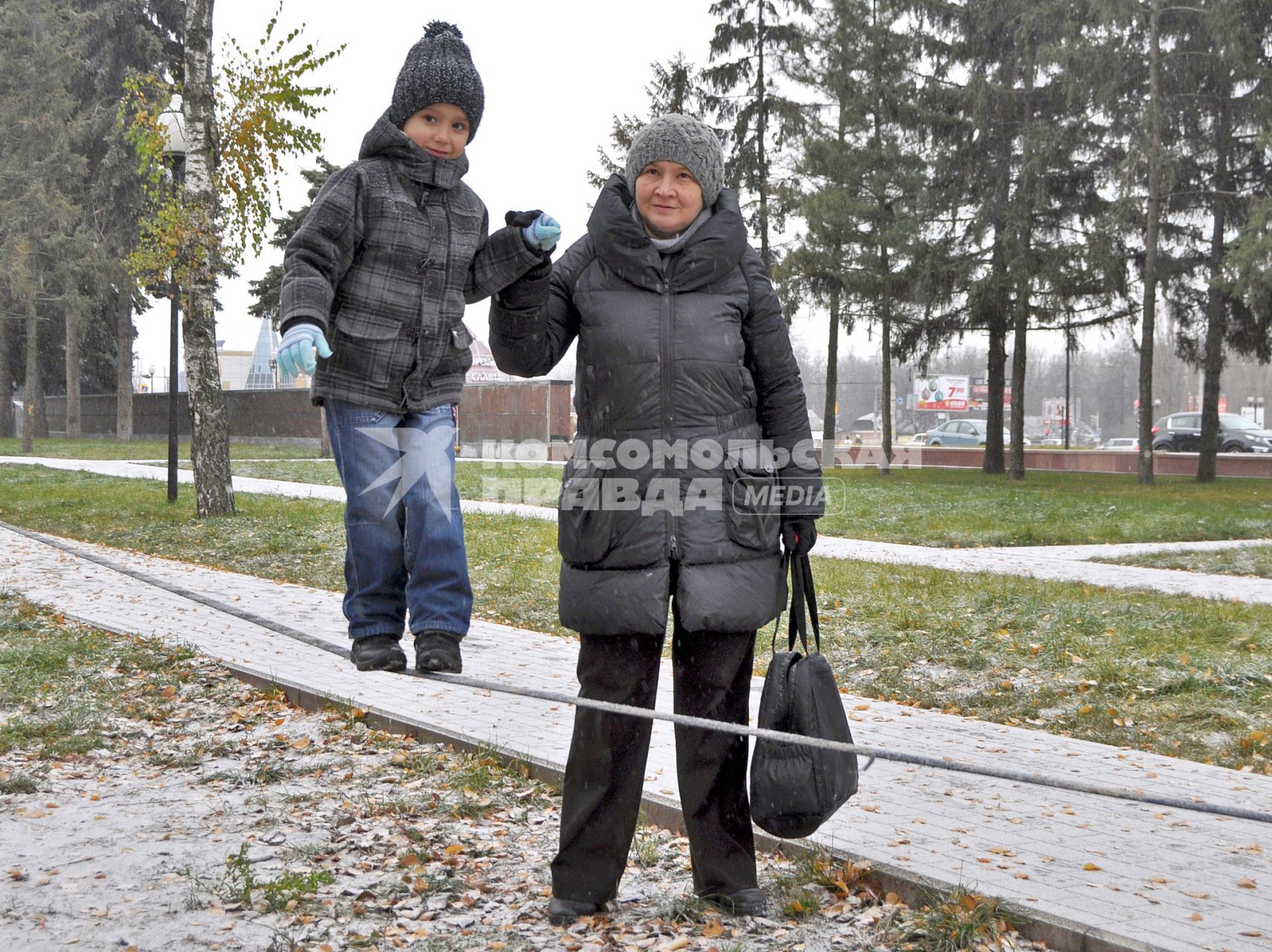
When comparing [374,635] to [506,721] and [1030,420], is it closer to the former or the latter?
[506,721]

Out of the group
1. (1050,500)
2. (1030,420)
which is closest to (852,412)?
(1030,420)

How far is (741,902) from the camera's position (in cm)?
411

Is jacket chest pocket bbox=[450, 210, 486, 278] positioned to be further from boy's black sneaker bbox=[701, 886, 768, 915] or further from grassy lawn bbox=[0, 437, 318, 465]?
grassy lawn bbox=[0, 437, 318, 465]

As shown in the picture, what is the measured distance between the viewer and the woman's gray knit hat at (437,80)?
3529 mm

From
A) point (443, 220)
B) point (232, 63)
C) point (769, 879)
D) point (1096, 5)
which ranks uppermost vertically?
point (1096, 5)

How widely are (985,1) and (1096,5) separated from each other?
3.69 meters

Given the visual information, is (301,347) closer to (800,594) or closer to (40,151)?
(800,594)

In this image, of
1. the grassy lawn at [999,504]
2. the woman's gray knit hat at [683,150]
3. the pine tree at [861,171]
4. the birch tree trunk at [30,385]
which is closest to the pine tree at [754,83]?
the pine tree at [861,171]

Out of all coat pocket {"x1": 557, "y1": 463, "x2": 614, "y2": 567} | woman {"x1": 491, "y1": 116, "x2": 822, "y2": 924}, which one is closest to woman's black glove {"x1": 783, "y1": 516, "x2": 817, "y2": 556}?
woman {"x1": 491, "y1": 116, "x2": 822, "y2": 924}

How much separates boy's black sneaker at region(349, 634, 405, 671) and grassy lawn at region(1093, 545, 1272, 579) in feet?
36.9

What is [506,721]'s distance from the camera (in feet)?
21.7

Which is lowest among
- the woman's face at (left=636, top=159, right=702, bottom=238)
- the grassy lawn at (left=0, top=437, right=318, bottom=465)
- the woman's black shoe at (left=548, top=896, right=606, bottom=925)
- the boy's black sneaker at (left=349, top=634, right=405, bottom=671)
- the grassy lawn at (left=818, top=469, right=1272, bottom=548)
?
the woman's black shoe at (left=548, top=896, right=606, bottom=925)

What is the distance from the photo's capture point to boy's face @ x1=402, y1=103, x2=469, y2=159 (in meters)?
3.56

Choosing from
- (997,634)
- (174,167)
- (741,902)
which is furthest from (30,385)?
(741,902)
